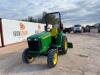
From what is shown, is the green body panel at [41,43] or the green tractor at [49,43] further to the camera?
the green body panel at [41,43]

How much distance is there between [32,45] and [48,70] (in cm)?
171

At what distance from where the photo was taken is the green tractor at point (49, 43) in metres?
11.4

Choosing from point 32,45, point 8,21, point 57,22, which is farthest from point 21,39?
point 32,45

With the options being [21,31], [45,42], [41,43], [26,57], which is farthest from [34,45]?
[21,31]

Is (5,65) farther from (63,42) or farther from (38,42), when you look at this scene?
(63,42)

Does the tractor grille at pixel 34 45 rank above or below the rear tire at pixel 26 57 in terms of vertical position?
above

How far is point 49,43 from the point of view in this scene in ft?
41.4

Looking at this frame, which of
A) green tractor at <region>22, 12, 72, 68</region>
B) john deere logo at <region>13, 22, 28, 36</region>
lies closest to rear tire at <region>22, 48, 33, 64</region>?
green tractor at <region>22, 12, 72, 68</region>

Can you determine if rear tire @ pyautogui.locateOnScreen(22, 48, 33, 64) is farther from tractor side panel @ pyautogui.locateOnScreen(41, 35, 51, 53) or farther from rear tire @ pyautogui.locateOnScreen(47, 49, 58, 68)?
rear tire @ pyautogui.locateOnScreen(47, 49, 58, 68)

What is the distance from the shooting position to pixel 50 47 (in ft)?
41.8

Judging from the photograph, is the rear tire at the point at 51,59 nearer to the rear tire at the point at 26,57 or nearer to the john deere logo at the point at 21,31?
the rear tire at the point at 26,57

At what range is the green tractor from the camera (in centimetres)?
1135

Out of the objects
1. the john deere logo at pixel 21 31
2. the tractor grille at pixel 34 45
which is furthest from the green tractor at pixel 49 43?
the john deere logo at pixel 21 31

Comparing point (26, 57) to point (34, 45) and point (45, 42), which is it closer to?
point (34, 45)
